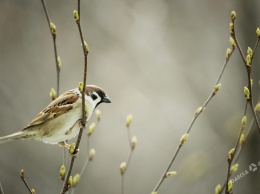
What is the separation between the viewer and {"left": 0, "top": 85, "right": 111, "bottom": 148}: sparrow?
78.4 inches

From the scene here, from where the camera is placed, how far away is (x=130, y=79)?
18.8 feet

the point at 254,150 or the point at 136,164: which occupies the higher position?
the point at 254,150

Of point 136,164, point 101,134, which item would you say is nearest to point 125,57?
point 101,134

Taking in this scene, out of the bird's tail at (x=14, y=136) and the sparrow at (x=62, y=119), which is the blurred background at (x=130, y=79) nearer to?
the sparrow at (x=62, y=119)

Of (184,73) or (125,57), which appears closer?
(184,73)

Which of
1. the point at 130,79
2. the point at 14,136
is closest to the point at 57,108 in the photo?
the point at 14,136

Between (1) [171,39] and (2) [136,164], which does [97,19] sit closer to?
(1) [171,39]

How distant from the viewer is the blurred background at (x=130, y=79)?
14.5 feet

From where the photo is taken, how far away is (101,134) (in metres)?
5.33

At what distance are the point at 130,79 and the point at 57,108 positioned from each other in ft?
11.8

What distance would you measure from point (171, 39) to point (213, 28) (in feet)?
1.95

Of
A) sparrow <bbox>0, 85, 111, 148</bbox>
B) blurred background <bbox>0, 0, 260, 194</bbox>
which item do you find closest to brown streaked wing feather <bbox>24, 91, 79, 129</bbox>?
sparrow <bbox>0, 85, 111, 148</bbox>

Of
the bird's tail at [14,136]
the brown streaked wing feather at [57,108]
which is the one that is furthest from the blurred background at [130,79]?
the bird's tail at [14,136]

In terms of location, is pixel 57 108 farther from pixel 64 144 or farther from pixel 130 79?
pixel 130 79
